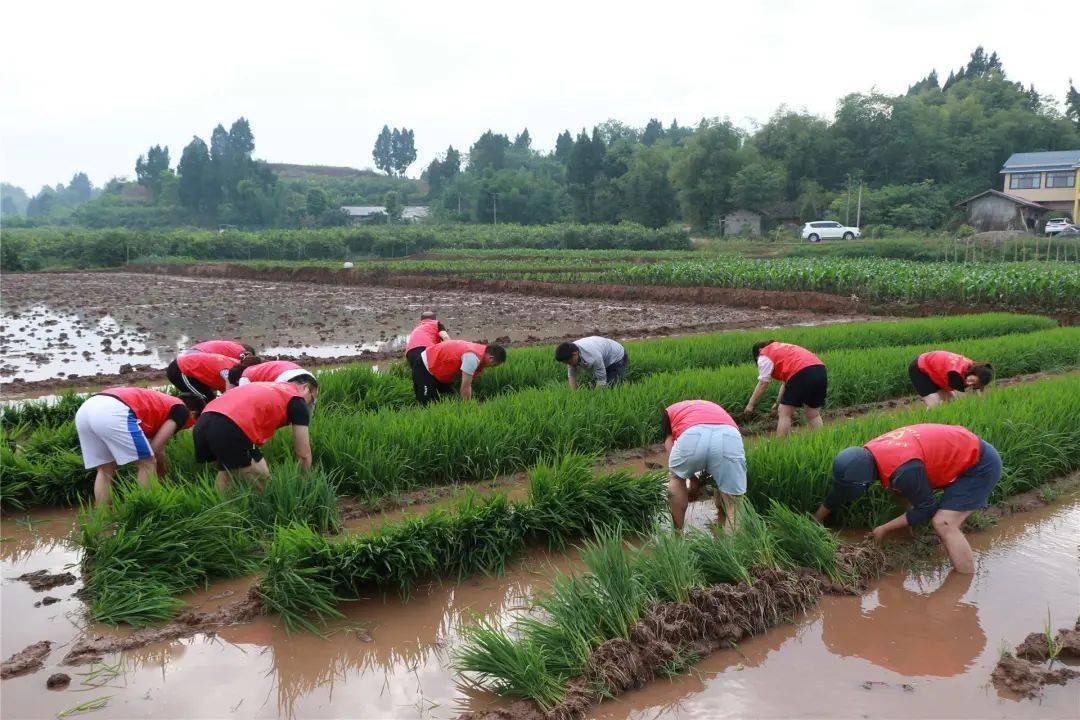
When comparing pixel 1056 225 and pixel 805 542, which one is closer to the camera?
pixel 805 542

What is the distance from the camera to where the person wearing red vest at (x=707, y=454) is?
4.43 meters

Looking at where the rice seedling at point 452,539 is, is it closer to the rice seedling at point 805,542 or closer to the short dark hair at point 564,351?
the rice seedling at point 805,542

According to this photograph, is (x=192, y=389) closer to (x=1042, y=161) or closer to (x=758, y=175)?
(x=758, y=175)

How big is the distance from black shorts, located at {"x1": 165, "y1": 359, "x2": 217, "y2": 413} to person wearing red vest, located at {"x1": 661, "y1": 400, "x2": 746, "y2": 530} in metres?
3.91

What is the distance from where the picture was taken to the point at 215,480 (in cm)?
489

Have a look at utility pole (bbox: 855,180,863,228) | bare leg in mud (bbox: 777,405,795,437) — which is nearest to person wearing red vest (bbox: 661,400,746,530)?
bare leg in mud (bbox: 777,405,795,437)

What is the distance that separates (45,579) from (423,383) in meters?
3.63

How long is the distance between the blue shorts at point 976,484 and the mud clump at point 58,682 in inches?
172

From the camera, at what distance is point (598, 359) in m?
7.17

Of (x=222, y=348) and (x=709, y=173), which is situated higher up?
(x=709, y=173)

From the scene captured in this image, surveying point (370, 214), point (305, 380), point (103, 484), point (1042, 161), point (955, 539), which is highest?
point (1042, 161)

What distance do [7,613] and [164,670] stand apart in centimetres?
114

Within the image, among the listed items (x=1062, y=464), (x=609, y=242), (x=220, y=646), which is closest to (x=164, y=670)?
(x=220, y=646)

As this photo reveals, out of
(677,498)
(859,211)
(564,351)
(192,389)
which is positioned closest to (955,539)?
(677,498)
